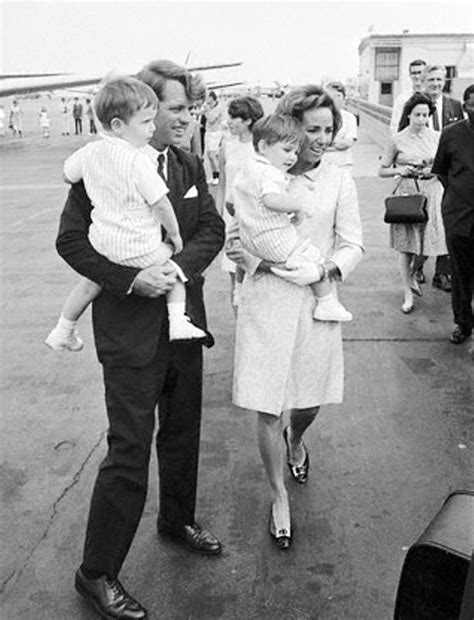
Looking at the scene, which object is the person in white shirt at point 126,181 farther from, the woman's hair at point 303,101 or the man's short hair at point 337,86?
the man's short hair at point 337,86

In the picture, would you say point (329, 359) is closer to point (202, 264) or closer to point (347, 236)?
point (347, 236)

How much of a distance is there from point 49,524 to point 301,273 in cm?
155

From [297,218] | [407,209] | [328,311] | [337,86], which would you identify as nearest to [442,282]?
[407,209]

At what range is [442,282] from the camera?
7133mm

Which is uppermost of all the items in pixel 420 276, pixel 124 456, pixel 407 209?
pixel 124 456

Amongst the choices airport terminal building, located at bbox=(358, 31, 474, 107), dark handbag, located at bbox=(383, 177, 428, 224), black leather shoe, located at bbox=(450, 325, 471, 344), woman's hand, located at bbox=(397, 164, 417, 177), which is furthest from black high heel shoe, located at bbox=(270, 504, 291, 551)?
airport terminal building, located at bbox=(358, 31, 474, 107)

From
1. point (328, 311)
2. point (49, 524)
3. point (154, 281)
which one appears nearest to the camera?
point (154, 281)

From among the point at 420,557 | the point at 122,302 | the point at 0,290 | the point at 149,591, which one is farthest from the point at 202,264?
the point at 0,290

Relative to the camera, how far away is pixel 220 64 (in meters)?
65.1

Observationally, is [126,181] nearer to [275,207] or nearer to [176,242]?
[176,242]

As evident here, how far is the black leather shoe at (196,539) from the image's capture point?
3.12 m

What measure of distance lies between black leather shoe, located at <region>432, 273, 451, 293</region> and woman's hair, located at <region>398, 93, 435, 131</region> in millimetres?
1436

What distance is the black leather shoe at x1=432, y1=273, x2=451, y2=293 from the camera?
7.07m

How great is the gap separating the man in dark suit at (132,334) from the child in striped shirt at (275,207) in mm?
213
